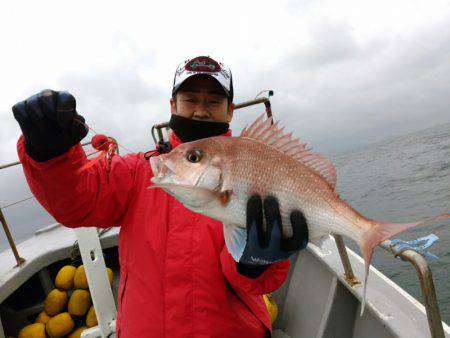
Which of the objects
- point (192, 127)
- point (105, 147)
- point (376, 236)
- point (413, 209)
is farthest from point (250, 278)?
point (413, 209)

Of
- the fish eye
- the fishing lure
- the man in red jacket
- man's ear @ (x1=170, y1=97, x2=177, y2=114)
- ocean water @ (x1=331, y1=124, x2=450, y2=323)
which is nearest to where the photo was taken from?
the man in red jacket

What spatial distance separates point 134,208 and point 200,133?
2.63 feet

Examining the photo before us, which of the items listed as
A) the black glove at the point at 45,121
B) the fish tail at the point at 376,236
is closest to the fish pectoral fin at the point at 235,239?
the fish tail at the point at 376,236

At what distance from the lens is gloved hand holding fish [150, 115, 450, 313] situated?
5.88 ft

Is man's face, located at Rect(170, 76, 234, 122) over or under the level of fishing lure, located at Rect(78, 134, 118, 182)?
over

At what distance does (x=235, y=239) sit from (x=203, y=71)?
145 centimetres

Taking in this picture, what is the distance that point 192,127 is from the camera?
103 inches

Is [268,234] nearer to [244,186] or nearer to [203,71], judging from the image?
[244,186]

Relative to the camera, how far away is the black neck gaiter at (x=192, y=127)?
261 centimetres

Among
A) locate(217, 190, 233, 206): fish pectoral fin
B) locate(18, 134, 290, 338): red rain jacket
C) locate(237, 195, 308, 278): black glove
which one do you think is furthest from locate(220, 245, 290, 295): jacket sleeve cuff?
locate(217, 190, 233, 206): fish pectoral fin

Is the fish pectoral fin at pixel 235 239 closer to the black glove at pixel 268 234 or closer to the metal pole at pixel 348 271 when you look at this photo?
the black glove at pixel 268 234

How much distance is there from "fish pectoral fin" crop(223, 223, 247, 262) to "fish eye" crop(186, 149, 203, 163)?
438 millimetres

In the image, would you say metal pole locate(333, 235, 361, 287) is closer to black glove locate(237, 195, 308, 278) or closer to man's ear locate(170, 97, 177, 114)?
black glove locate(237, 195, 308, 278)

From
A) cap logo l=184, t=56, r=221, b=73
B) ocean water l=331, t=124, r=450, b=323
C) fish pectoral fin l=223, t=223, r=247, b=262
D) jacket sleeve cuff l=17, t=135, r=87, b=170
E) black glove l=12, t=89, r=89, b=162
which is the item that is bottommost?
ocean water l=331, t=124, r=450, b=323
